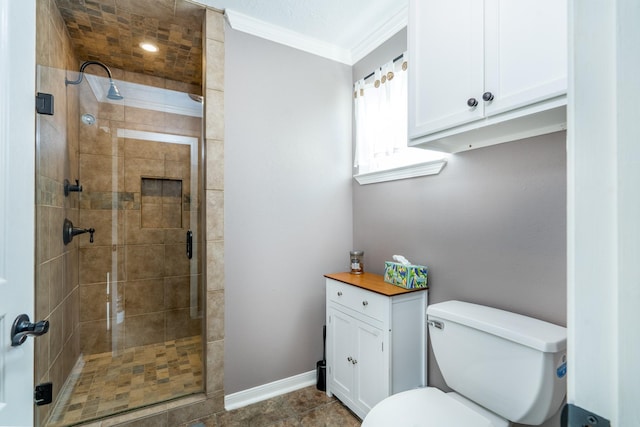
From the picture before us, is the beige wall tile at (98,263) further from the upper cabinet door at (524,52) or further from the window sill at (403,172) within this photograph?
the upper cabinet door at (524,52)

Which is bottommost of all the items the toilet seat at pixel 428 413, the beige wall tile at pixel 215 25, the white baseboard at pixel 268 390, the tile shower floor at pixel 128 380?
the white baseboard at pixel 268 390

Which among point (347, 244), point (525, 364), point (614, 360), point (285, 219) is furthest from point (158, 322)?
point (614, 360)

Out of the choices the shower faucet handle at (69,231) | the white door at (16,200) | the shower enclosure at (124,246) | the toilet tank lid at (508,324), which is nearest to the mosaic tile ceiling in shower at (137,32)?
the shower enclosure at (124,246)

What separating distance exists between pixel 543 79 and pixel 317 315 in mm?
1905

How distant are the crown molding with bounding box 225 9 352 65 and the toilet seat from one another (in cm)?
226

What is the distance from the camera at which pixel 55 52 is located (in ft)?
5.83

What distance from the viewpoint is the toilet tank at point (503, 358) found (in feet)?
3.37

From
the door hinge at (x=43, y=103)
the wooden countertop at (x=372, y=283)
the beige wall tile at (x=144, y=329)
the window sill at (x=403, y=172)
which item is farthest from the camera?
the beige wall tile at (x=144, y=329)

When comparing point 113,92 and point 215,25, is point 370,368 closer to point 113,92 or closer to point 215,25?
point 215,25

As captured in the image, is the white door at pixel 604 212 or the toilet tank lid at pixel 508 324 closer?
the white door at pixel 604 212

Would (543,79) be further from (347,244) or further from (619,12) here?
(347,244)

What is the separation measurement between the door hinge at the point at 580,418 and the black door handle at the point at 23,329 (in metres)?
1.16

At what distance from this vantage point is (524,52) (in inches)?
40.9

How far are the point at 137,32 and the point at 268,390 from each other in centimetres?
264
